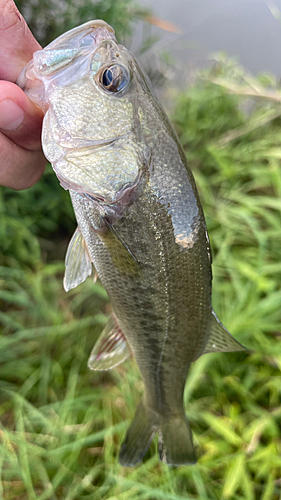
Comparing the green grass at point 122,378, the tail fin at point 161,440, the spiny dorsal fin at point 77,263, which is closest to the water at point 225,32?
the green grass at point 122,378

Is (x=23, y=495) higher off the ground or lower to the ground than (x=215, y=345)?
lower

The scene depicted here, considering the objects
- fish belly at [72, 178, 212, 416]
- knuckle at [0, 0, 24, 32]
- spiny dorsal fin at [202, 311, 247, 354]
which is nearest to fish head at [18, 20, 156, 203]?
fish belly at [72, 178, 212, 416]

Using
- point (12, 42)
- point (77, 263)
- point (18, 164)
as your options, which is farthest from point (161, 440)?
point (12, 42)

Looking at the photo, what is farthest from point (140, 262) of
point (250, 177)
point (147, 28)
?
point (147, 28)

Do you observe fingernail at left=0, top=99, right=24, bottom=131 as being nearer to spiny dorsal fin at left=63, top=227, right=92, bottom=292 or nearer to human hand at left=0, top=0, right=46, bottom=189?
human hand at left=0, top=0, right=46, bottom=189

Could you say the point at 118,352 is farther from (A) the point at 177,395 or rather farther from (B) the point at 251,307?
(B) the point at 251,307

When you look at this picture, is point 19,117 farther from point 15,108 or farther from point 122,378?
point 122,378
